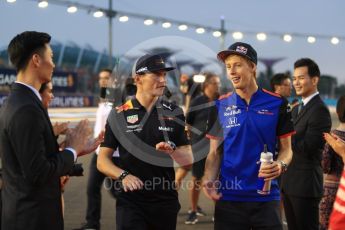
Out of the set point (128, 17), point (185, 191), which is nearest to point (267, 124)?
point (185, 191)

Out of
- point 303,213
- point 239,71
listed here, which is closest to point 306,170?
point 303,213

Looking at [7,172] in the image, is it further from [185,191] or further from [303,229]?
[185,191]

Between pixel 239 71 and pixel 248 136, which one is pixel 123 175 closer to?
pixel 248 136

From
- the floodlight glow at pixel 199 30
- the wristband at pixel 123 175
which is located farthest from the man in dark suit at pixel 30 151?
the floodlight glow at pixel 199 30

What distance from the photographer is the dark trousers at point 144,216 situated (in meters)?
3.93

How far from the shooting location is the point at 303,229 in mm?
4914

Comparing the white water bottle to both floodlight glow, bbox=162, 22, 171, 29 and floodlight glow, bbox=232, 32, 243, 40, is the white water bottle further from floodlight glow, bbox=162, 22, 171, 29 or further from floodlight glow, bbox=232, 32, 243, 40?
floodlight glow, bbox=232, 32, 243, 40

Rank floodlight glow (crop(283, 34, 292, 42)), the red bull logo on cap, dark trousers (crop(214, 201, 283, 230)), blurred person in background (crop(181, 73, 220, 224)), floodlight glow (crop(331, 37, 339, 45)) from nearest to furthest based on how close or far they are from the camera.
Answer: dark trousers (crop(214, 201, 283, 230))
the red bull logo on cap
blurred person in background (crop(181, 73, 220, 224))
floodlight glow (crop(283, 34, 292, 42))
floodlight glow (crop(331, 37, 339, 45))

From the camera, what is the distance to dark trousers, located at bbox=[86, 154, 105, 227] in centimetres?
693

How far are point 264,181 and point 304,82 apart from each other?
1.98 meters

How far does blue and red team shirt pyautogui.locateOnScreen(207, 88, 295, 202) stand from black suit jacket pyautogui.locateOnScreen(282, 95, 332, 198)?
113cm

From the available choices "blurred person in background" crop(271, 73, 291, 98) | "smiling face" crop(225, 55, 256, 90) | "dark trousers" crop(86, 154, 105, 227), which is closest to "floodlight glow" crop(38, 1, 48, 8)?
"dark trousers" crop(86, 154, 105, 227)

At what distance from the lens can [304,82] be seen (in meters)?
5.41

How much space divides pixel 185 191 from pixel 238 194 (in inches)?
A: 234
